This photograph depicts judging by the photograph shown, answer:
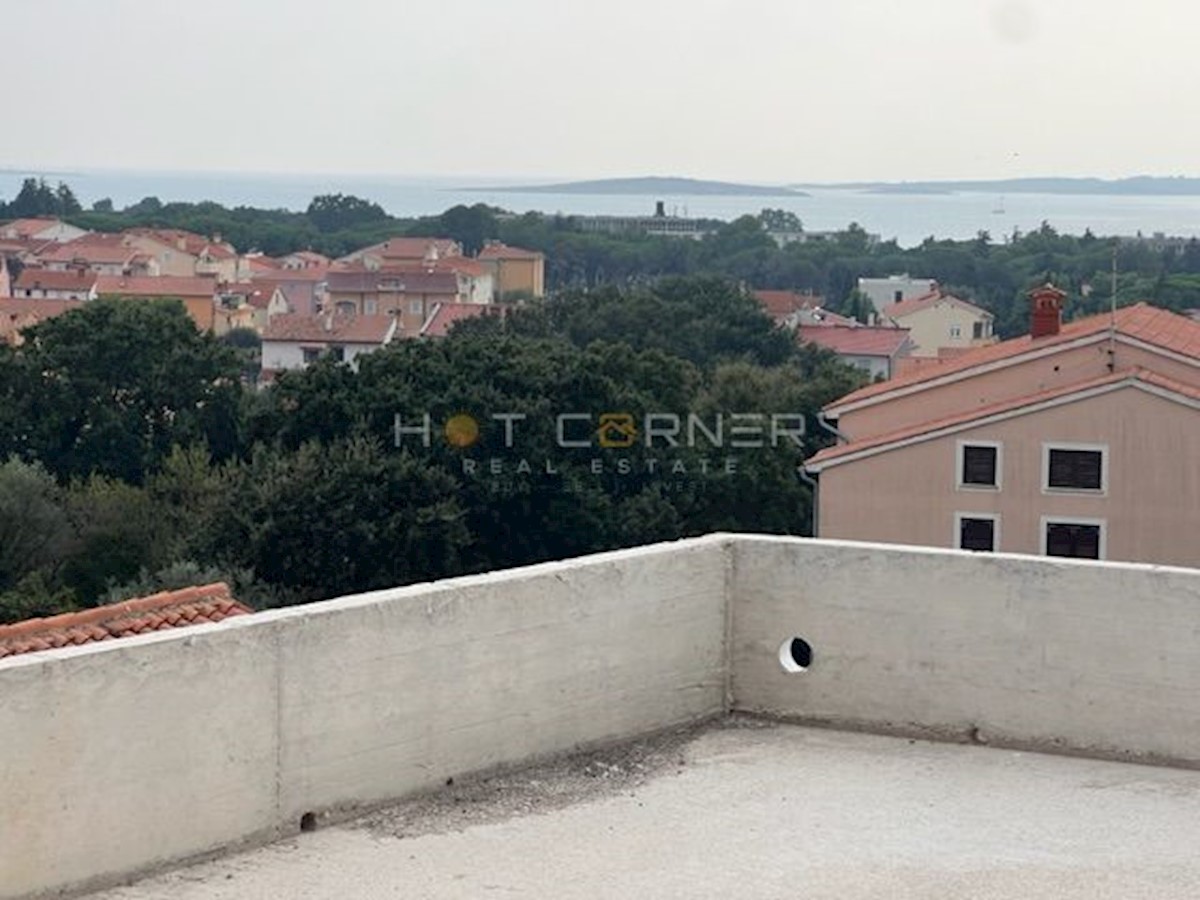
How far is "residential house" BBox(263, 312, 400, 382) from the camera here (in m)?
87.2

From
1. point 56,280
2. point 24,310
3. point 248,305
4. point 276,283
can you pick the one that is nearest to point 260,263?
point 276,283

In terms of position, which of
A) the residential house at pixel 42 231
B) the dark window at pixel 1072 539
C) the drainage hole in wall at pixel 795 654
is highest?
the residential house at pixel 42 231

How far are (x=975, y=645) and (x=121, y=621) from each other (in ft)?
10.5

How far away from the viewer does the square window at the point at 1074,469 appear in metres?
29.1

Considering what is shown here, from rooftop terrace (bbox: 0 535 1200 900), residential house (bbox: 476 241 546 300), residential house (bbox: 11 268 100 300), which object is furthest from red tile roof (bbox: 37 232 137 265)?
rooftop terrace (bbox: 0 535 1200 900)

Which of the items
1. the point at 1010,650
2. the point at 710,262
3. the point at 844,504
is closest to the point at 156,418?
the point at 844,504

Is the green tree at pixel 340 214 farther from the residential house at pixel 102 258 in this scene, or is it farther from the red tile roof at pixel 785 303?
the red tile roof at pixel 785 303

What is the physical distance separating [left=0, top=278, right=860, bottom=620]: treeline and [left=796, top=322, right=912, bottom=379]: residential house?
26.1 m

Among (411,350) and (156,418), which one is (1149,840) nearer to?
(411,350)

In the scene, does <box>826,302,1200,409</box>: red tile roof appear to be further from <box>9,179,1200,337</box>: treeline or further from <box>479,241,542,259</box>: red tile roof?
<box>479,241,542,259</box>: red tile roof

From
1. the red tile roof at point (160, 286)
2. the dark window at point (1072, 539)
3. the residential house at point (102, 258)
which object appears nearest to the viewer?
the dark window at point (1072, 539)

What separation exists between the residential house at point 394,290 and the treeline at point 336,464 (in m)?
66.5

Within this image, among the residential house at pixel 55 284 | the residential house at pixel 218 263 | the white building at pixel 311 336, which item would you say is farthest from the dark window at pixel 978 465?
the residential house at pixel 218 263

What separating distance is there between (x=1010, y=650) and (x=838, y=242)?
157038mm
